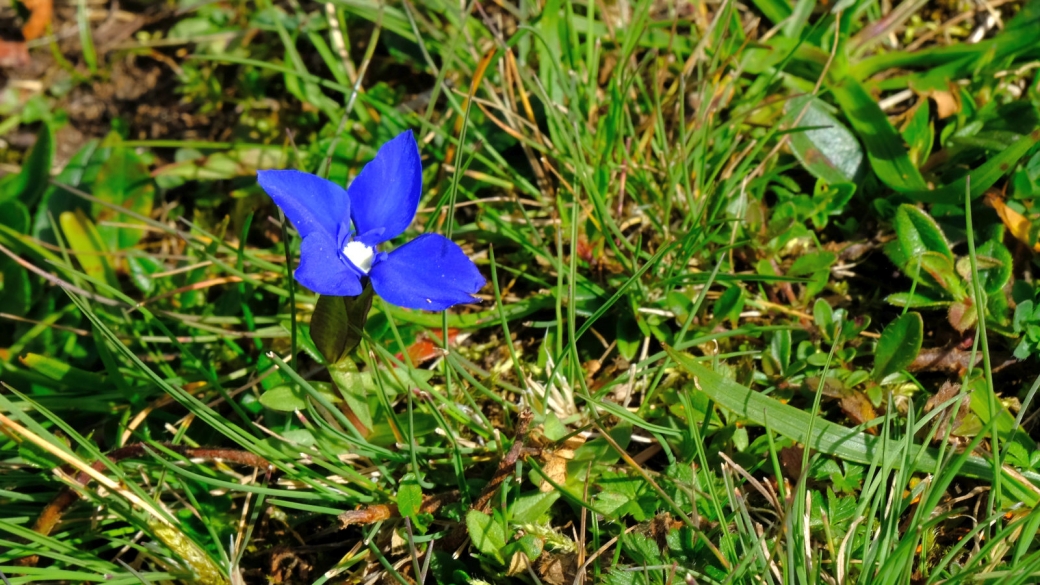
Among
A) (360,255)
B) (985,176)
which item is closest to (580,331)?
(360,255)

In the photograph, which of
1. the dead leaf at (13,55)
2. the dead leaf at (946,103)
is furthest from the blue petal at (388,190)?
the dead leaf at (13,55)

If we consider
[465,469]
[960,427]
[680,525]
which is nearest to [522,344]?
[465,469]

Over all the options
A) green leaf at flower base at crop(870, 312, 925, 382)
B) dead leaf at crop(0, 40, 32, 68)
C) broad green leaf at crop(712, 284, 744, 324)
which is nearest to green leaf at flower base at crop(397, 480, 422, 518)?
broad green leaf at crop(712, 284, 744, 324)

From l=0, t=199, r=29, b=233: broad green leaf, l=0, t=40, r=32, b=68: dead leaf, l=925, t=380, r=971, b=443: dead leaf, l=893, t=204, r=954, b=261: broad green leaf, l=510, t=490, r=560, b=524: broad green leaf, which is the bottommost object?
l=510, t=490, r=560, b=524: broad green leaf

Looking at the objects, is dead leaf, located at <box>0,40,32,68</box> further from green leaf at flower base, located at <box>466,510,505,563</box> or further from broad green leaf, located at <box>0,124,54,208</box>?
green leaf at flower base, located at <box>466,510,505,563</box>

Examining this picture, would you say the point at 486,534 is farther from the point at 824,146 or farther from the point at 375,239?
the point at 824,146

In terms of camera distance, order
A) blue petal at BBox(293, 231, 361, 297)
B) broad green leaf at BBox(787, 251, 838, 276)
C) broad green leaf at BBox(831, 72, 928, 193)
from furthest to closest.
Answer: broad green leaf at BBox(831, 72, 928, 193) < broad green leaf at BBox(787, 251, 838, 276) < blue petal at BBox(293, 231, 361, 297)

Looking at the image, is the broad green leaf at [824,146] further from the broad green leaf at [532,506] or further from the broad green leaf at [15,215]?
the broad green leaf at [15,215]
